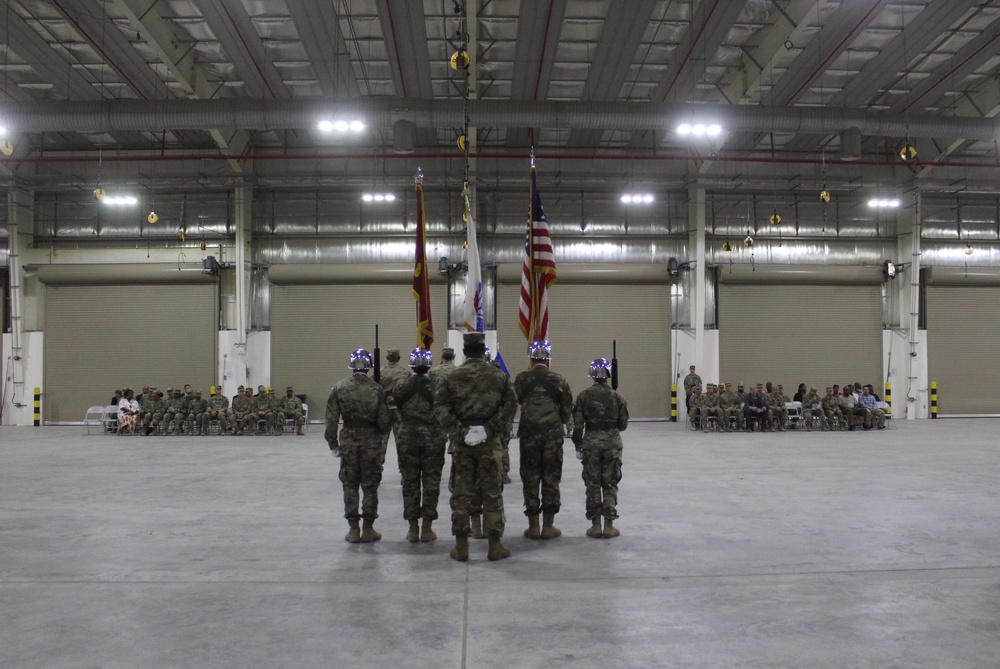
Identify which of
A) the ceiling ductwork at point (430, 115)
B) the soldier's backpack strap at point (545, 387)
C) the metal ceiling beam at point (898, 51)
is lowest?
the soldier's backpack strap at point (545, 387)

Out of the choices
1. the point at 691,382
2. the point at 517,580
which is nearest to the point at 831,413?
the point at 691,382

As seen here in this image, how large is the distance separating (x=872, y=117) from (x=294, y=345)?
1717 centimetres

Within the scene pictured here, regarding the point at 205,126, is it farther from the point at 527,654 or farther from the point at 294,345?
the point at 527,654

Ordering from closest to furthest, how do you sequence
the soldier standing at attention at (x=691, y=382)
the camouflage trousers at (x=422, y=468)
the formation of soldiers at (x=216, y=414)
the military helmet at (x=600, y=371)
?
1. the camouflage trousers at (x=422, y=468)
2. the military helmet at (x=600, y=371)
3. the formation of soldiers at (x=216, y=414)
4. the soldier standing at attention at (x=691, y=382)

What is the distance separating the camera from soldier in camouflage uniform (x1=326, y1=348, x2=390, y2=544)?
6.96 meters

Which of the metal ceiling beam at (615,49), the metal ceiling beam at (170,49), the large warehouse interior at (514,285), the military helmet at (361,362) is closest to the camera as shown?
the large warehouse interior at (514,285)

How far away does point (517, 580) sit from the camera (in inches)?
221

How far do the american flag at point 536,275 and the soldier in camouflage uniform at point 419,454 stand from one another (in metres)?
3.18

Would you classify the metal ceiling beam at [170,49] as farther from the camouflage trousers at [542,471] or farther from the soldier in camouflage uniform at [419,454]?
the camouflage trousers at [542,471]

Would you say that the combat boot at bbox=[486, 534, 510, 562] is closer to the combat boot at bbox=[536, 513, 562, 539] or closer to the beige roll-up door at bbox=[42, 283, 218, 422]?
the combat boot at bbox=[536, 513, 562, 539]

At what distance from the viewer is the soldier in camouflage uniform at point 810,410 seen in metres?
20.2

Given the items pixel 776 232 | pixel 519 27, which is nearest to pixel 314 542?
pixel 519 27

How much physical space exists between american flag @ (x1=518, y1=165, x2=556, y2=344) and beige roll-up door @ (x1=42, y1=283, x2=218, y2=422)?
1571cm

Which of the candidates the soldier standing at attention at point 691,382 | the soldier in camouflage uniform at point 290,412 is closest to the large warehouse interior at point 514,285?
the soldier standing at attention at point 691,382
